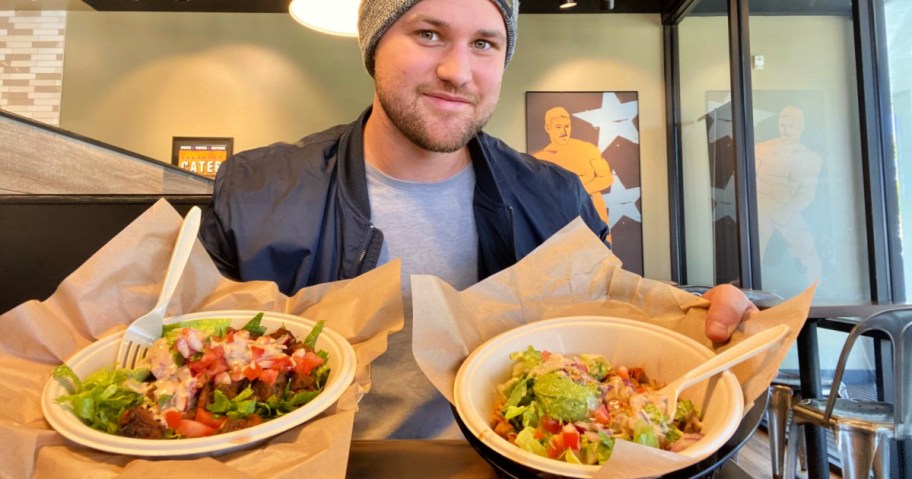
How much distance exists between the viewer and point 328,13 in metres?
2.24

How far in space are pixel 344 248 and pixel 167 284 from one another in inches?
17.6

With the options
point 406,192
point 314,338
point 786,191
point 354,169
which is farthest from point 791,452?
point 314,338

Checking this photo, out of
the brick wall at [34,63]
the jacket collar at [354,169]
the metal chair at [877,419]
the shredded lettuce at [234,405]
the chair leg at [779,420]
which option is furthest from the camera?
the brick wall at [34,63]

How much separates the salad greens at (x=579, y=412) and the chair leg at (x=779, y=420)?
7.62ft

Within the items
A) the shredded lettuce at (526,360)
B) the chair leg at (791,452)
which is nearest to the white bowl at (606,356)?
the shredded lettuce at (526,360)

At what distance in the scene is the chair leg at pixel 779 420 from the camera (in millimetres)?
2549

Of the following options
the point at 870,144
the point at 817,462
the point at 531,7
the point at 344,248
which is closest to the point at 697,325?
the point at 344,248

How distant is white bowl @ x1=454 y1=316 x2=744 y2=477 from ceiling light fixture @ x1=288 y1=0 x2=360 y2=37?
173cm

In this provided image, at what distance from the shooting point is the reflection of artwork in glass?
11.1ft

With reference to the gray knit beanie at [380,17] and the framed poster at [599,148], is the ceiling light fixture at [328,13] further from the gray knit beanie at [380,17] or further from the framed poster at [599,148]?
the framed poster at [599,148]

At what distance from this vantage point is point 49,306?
77 cm

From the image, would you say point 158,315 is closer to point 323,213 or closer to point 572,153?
point 323,213

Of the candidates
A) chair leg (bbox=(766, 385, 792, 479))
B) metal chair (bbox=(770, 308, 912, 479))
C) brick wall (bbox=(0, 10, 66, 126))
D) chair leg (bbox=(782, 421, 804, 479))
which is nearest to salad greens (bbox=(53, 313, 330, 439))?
metal chair (bbox=(770, 308, 912, 479))

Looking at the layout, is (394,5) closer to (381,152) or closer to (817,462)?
(381,152)
